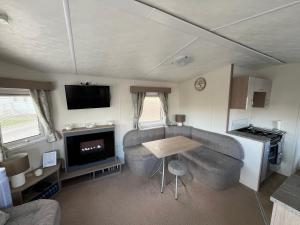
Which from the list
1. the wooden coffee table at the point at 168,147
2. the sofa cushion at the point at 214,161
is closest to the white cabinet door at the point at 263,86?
the sofa cushion at the point at 214,161

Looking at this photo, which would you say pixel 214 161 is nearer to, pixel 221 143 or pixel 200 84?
pixel 221 143

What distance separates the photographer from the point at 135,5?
1.06m

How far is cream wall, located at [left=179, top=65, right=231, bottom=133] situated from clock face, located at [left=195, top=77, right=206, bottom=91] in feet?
0.27

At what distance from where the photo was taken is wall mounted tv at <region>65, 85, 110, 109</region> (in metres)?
2.68

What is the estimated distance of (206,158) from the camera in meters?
2.76

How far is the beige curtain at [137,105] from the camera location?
11.6ft

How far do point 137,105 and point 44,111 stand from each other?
79.2 inches

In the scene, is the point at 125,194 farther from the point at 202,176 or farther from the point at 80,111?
the point at 80,111

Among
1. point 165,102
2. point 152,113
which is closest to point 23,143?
point 152,113

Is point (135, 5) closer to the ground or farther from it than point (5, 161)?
farther from it

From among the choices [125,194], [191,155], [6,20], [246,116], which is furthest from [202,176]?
[6,20]

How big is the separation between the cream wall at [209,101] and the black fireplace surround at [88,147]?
7.64ft

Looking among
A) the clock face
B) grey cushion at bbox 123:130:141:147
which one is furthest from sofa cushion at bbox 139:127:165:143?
the clock face

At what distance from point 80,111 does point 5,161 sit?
1446mm
